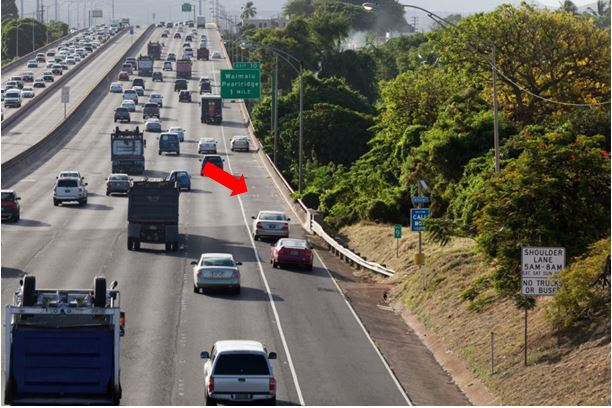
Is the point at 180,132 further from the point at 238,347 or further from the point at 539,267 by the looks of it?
the point at 238,347

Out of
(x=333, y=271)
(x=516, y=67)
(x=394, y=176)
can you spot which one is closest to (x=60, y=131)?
(x=394, y=176)

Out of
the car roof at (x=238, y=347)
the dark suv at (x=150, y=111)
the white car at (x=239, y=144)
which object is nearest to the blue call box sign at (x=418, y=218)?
the car roof at (x=238, y=347)

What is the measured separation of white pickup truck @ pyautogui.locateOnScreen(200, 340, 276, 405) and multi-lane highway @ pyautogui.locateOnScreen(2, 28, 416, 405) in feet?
6.82

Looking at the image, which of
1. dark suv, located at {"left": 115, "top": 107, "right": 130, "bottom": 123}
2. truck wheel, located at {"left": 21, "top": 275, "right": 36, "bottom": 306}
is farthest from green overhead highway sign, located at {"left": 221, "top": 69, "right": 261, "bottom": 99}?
truck wheel, located at {"left": 21, "top": 275, "right": 36, "bottom": 306}

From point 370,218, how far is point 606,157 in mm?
28100

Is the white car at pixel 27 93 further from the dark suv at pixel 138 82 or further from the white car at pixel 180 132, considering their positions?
the white car at pixel 180 132

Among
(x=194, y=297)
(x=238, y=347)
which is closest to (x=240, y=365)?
(x=238, y=347)

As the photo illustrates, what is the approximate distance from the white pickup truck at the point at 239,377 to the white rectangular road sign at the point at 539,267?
702 centimetres

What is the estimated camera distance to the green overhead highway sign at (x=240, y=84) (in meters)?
95.0

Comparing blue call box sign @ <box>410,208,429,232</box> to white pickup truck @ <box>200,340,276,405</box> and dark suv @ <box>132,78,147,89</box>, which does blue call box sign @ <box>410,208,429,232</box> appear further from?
dark suv @ <box>132,78,147,89</box>

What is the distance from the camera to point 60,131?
11981 cm

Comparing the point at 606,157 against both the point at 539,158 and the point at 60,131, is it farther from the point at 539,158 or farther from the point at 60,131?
the point at 60,131
